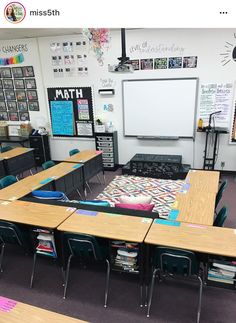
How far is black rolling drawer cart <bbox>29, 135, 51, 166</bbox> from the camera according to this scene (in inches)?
266

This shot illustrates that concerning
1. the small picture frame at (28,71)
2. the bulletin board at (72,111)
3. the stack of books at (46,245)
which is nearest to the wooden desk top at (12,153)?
the bulletin board at (72,111)

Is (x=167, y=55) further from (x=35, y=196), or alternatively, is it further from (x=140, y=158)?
(x=35, y=196)

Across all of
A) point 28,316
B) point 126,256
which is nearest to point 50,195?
point 126,256

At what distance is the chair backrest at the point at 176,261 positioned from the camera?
7.03 ft

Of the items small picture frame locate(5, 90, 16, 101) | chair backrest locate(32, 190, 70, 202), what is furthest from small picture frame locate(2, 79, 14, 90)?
chair backrest locate(32, 190, 70, 202)

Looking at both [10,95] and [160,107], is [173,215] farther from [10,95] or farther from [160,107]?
[10,95]

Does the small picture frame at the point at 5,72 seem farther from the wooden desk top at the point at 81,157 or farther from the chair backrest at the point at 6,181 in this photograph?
the chair backrest at the point at 6,181

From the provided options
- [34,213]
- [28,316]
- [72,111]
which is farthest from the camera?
[72,111]


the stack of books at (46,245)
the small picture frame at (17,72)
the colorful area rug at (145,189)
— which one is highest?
the small picture frame at (17,72)

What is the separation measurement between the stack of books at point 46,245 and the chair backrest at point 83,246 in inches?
6.8

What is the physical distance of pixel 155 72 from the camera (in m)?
5.74

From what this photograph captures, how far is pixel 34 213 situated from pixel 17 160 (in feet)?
9.06

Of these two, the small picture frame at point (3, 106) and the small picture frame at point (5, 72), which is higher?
the small picture frame at point (5, 72)
